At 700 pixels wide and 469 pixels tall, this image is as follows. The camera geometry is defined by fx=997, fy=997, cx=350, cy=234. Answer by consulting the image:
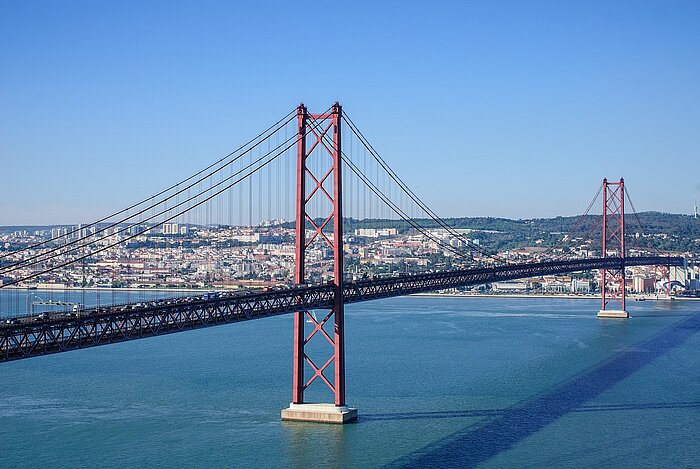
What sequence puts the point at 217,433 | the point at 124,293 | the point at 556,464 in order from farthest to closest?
the point at 124,293, the point at 217,433, the point at 556,464

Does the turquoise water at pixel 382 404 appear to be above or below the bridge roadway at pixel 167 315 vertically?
below

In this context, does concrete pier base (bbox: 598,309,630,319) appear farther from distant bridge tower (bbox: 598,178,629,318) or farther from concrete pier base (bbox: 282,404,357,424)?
concrete pier base (bbox: 282,404,357,424)

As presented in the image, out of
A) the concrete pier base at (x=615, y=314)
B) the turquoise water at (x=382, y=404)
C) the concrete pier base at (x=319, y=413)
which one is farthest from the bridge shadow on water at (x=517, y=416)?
the concrete pier base at (x=615, y=314)

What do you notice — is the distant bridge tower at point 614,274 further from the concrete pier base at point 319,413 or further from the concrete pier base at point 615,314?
the concrete pier base at point 319,413

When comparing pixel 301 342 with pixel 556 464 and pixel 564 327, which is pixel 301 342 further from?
pixel 564 327

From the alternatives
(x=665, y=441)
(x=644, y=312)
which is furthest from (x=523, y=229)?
(x=665, y=441)

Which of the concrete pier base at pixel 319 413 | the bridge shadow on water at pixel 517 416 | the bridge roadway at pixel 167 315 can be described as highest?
the bridge roadway at pixel 167 315
